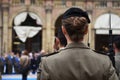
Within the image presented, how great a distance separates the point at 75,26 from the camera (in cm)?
329

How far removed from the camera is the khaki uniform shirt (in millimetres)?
3238

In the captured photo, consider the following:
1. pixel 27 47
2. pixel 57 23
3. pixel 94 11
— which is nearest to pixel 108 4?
pixel 94 11

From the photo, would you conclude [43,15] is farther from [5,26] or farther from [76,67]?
[76,67]

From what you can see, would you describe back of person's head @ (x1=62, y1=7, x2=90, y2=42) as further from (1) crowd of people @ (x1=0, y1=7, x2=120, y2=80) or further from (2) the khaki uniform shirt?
(2) the khaki uniform shirt

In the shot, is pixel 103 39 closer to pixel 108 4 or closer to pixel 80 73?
pixel 108 4

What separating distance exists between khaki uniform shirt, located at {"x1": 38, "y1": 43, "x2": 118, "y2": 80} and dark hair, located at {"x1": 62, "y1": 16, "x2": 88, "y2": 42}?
0.11 m

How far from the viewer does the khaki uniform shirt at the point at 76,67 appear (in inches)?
127

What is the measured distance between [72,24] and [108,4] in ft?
118

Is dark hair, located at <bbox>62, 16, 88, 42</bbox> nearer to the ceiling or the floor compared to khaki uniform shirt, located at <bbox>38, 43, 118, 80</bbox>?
nearer to the ceiling

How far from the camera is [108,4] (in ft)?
128

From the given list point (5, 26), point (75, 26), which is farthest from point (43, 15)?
point (75, 26)

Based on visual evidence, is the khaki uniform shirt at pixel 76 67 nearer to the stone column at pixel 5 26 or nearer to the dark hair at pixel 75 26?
the dark hair at pixel 75 26

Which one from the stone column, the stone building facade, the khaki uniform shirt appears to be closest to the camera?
the khaki uniform shirt

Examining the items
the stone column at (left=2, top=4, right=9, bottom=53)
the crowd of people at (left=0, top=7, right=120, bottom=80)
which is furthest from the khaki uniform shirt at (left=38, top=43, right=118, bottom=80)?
the stone column at (left=2, top=4, right=9, bottom=53)
